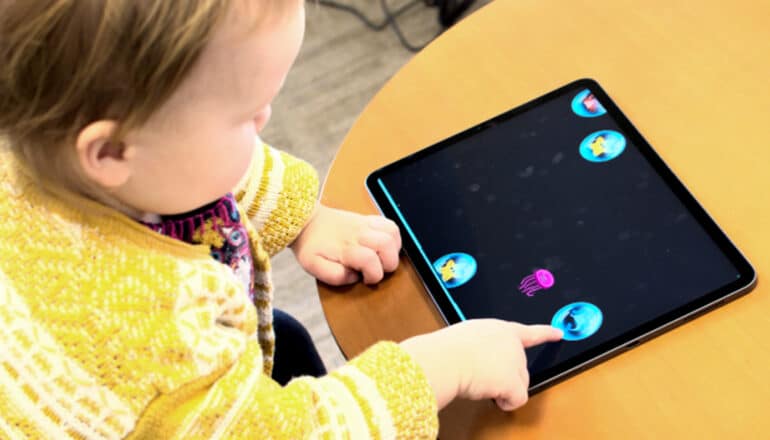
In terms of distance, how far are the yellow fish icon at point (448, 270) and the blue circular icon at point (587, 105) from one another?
0.19 metres

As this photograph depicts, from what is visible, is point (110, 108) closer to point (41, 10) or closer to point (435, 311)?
point (41, 10)

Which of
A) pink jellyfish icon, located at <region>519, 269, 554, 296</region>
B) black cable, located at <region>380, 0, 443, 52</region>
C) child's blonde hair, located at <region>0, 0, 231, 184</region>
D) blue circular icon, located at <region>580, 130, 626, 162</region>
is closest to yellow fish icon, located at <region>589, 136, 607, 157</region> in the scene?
blue circular icon, located at <region>580, 130, 626, 162</region>

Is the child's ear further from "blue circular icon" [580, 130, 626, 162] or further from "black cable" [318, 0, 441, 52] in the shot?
"black cable" [318, 0, 441, 52]

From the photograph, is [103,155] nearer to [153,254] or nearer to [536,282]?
[153,254]

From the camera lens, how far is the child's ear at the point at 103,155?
0.44m

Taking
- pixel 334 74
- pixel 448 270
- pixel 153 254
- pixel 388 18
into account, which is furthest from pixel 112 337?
pixel 388 18

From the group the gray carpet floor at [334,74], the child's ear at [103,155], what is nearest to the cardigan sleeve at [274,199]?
the child's ear at [103,155]

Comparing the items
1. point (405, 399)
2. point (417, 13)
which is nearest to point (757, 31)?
point (405, 399)

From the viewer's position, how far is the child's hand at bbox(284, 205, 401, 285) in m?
0.67

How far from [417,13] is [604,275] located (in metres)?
1.31

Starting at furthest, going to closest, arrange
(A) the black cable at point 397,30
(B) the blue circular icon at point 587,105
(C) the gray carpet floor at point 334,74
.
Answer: (A) the black cable at point 397,30
(C) the gray carpet floor at point 334,74
(B) the blue circular icon at point 587,105

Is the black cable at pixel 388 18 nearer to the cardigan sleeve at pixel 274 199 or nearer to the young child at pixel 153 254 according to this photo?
Result: the cardigan sleeve at pixel 274 199

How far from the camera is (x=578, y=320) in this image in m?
0.62

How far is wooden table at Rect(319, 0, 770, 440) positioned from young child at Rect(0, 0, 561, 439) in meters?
0.06
